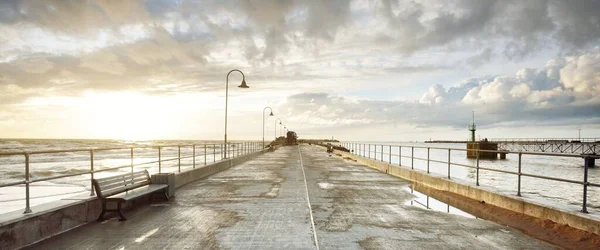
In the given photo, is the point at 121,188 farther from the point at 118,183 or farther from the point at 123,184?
the point at 123,184

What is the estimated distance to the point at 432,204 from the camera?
9.88 meters

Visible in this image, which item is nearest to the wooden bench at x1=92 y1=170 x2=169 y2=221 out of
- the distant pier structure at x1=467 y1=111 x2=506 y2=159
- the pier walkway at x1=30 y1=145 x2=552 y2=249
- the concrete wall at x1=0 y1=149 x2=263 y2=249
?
the concrete wall at x1=0 y1=149 x2=263 y2=249

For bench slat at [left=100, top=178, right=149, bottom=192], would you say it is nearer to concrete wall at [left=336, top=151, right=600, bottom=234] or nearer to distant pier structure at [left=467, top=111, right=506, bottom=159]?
concrete wall at [left=336, top=151, right=600, bottom=234]

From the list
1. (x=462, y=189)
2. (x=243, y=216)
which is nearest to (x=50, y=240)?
(x=243, y=216)

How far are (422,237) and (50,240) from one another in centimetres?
622

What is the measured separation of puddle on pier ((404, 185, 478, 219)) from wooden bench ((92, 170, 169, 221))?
6569 millimetres

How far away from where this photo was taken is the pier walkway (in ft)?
19.9

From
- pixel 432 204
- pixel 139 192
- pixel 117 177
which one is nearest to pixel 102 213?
pixel 117 177

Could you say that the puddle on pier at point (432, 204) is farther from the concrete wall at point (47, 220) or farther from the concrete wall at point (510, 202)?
the concrete wall at point (47, 220)

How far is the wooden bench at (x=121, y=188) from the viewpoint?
7.77 metres

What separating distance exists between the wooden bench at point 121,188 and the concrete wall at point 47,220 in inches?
10.7

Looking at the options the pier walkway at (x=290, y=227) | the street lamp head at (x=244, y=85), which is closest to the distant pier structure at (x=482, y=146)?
the street lamp head at (x=244, y=85)

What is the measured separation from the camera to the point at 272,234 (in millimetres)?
6633

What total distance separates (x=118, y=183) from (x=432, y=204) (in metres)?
7.66
